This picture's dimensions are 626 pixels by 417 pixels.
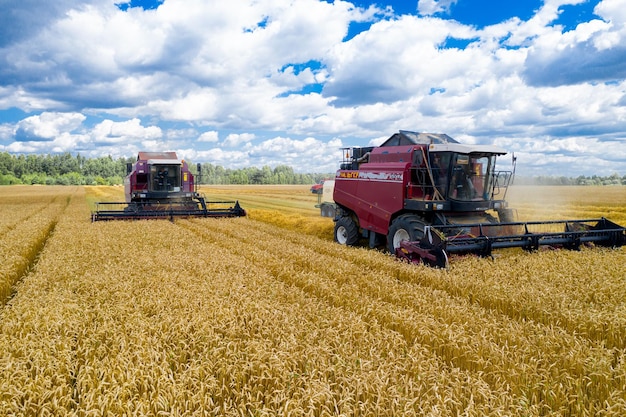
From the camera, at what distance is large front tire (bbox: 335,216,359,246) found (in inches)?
440

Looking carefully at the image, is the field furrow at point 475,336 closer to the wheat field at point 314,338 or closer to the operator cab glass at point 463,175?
the wheat field at point 314,338

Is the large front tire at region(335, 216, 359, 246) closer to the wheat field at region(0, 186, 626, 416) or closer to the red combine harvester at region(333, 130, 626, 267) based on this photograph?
the red combine harvester at region(333, 130, 626, 267)

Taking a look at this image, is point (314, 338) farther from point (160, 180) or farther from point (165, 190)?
point (160, 180)

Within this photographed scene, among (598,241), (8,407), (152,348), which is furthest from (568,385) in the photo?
(598,241)

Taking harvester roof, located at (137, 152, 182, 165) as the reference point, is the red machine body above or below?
below

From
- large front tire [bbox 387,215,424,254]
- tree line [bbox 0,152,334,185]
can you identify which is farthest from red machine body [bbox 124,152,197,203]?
tree line [bbox 0,152,334,185]

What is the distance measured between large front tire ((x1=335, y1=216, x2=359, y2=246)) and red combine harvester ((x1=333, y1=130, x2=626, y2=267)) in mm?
531

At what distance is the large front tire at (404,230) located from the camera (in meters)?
8.63

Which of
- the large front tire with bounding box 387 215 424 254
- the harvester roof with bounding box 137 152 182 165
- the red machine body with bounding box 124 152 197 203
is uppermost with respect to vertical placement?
the harvester roof with bounding box 137 152 182 165

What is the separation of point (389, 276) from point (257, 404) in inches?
167

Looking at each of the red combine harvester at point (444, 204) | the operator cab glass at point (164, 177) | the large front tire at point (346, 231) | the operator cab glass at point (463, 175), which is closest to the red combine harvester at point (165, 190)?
the operator cab glass at point (164, 177)

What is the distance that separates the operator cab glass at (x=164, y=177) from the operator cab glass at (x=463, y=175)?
515 inches

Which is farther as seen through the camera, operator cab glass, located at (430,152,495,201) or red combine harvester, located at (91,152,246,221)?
red combine harvester, located at (91,152,246,221)

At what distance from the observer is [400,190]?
31.0 ft
